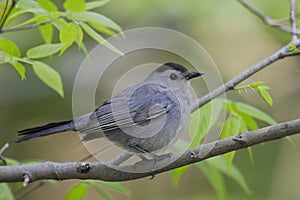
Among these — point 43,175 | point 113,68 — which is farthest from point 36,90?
point 43,175

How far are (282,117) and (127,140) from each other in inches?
114

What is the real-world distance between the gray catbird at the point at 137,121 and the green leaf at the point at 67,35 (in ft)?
1.94

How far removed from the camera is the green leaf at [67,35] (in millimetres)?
2150

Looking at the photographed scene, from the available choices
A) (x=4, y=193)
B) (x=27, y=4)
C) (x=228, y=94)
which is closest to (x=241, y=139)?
(x=27, y=4)

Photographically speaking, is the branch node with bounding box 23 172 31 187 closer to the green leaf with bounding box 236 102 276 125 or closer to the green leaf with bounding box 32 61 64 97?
the green leaf with bounding box 32 61 64 97

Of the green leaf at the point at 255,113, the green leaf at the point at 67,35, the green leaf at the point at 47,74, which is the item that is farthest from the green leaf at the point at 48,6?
the green leaf at the point at 255,113

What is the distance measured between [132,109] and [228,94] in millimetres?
1965

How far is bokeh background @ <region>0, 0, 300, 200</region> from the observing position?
466 cm

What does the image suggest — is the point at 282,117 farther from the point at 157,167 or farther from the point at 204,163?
the point at 157,167

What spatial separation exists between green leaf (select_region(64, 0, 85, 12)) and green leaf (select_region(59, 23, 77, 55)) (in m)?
0.07

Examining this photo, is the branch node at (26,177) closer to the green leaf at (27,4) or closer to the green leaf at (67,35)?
the green leaf at (67,35)

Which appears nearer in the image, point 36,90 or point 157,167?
point 157,167

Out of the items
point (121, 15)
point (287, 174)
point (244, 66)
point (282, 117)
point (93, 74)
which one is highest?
point (121, 15)

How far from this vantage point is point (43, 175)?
2.29 metres
